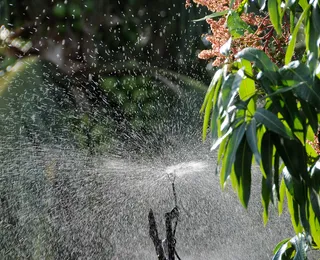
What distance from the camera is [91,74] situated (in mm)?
4301

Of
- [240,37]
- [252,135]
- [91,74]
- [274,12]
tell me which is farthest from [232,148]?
[91,74]

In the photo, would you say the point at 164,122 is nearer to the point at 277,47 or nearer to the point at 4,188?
the point at 4,188

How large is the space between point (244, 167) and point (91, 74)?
3.15m

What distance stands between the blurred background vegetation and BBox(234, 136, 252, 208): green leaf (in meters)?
2.96

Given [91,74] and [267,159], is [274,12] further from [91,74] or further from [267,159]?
[91,74]

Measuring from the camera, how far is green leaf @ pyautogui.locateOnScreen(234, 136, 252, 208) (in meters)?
1.20

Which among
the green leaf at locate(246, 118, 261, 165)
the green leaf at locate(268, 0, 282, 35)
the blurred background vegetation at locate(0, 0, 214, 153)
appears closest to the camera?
the green leaf at locate(246, 118, 261, 165)

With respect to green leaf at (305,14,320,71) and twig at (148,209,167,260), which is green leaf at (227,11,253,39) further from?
twig at (148,209,167,260)

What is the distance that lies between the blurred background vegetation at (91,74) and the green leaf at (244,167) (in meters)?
2.96

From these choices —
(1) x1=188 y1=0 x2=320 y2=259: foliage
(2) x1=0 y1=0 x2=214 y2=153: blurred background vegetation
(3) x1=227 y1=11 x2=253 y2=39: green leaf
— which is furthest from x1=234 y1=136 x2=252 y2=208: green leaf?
(2) x1=0 y1=0 x2=214 y2=153: blurred background vegetation

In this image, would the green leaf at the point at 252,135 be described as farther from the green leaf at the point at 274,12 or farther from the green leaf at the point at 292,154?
the green leaf at the point at 274,12

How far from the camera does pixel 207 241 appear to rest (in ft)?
12.7

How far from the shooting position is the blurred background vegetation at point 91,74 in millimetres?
4223

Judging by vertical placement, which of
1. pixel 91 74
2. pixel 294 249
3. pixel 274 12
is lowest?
pixel 91 74
